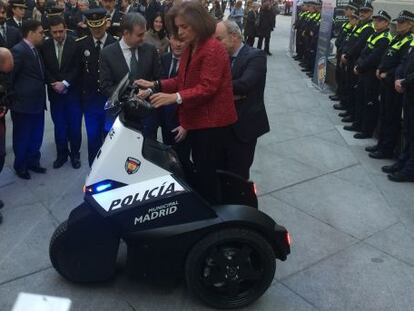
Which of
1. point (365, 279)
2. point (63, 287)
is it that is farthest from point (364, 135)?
point (63, 287)

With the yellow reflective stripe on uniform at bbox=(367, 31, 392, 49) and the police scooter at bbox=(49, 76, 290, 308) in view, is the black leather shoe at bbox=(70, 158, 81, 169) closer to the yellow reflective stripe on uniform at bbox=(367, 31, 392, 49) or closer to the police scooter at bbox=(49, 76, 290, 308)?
the police scooter at bbox=(49, 76, 290, 308)

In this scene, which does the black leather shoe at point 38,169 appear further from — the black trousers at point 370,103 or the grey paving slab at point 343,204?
the black trousers at point 370,103

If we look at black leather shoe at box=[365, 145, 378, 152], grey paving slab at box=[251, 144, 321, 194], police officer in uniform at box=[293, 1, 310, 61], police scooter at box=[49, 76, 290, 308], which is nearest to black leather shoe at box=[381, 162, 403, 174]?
black leather shoe at box=[365, 145, 378, 152]

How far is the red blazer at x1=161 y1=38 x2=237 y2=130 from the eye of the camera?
2947mm

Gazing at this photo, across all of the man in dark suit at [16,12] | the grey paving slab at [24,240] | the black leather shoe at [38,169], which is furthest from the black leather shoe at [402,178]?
the man in dark suit at [16,12]

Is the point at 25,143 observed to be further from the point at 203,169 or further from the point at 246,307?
the point at 246,307

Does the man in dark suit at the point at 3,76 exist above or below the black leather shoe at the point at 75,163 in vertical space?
above

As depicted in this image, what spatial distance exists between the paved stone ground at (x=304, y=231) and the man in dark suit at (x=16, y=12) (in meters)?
2.00

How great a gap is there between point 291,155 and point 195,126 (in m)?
3.32

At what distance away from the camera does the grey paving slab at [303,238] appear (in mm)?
3680

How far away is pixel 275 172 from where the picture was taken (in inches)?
222

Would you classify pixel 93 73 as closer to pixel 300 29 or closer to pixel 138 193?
pixel 138 193

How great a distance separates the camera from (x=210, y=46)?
2.95 m

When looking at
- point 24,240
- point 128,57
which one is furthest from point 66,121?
point 24,240
